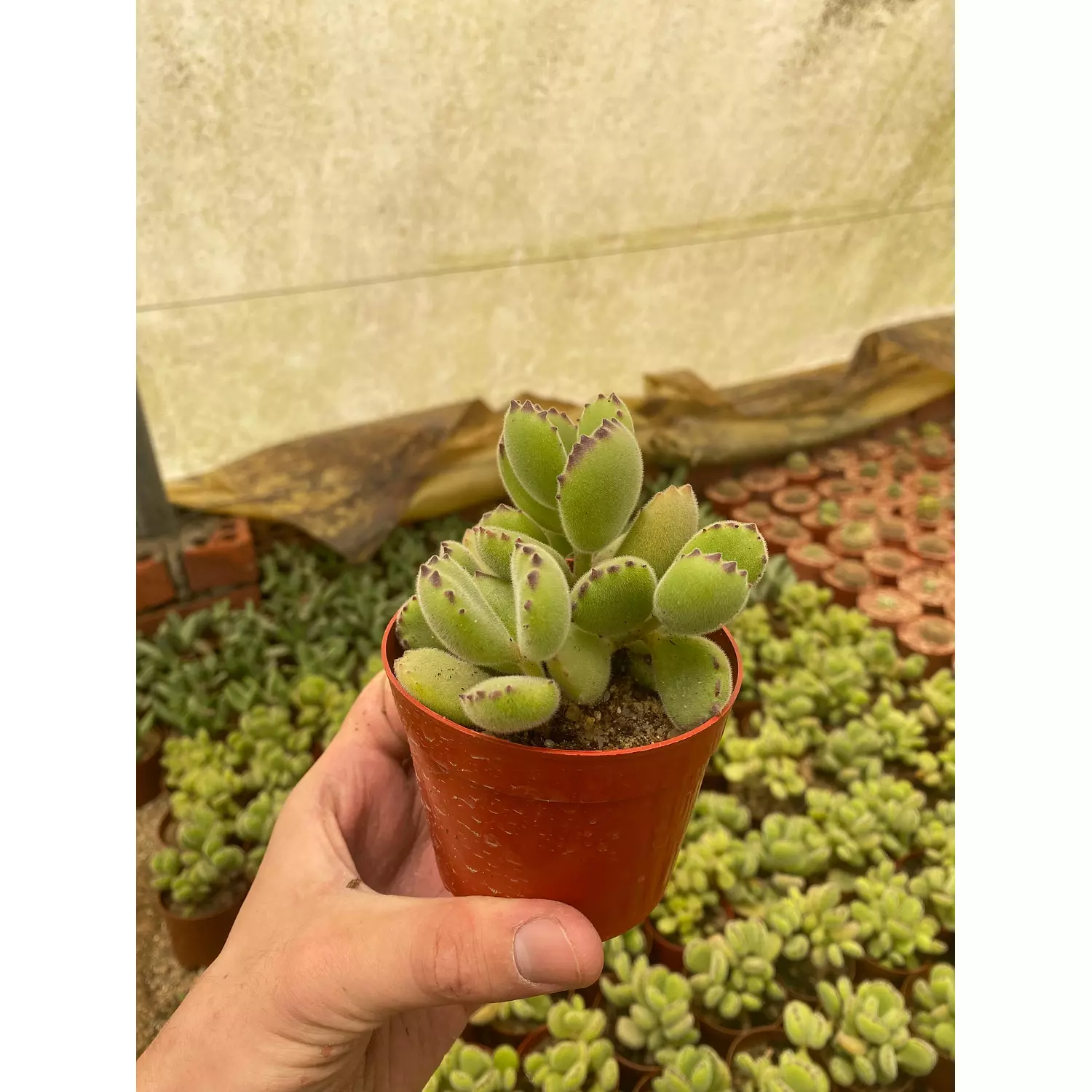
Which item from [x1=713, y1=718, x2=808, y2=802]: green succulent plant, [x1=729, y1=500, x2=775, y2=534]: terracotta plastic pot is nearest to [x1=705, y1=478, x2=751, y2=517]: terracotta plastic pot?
[x1=729, y1=500, x2=775, y2=534]: terracotta plastic pot

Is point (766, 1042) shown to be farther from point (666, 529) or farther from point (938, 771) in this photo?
point (666, 529)

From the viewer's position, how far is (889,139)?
2.47 meters

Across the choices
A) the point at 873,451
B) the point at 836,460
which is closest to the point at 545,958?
the point at 836,460

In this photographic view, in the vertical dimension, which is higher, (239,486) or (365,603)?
(239,486)

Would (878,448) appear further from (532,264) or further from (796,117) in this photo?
(532,264)

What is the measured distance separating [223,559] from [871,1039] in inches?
73.5

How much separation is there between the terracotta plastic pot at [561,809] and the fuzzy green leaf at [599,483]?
0.19 m

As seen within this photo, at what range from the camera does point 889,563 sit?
2.61m

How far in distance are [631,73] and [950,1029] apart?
214 centimetres

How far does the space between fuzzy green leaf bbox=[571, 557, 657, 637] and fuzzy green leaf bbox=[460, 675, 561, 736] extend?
7 cm

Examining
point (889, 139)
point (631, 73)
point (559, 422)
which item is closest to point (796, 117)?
point (889, 139)

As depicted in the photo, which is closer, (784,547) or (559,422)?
(559,422)

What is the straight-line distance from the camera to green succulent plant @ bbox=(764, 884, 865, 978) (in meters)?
1.41

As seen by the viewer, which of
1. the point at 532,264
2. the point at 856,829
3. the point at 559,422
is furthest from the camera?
the point at 532,264
